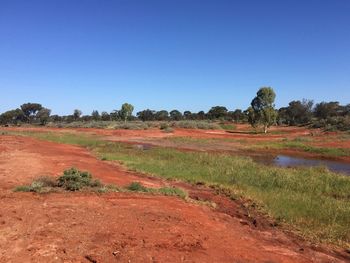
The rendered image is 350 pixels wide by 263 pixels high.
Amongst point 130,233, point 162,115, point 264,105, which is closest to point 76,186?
point 130,233

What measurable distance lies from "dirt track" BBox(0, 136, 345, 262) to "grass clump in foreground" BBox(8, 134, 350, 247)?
1.32m

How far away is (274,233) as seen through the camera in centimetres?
1063

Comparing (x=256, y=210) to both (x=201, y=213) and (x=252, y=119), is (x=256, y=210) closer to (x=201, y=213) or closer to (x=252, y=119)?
(x=201, y=213)

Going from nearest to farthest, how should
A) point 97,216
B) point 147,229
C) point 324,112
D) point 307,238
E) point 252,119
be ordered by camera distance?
point 147,229
point 97,216
point 307,238
point 252,119
point 324,112

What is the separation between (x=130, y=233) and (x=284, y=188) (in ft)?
33.7

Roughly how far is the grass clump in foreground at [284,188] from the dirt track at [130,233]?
4.33ft

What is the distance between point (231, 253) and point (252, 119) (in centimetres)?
5884

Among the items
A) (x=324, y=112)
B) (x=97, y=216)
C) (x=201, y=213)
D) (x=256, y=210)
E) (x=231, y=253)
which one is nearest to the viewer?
(x=231, y=253)

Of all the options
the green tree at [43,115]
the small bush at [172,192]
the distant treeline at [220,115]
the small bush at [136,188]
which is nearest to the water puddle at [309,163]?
the small bush at [172,192]

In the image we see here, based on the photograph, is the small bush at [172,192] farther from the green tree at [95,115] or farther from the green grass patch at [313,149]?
the green tree at [95,115]

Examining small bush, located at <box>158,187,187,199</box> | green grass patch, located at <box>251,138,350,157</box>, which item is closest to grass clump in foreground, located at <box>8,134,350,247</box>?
small bush, located at <box>158,187,187,199</box>

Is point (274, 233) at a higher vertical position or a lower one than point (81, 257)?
lower

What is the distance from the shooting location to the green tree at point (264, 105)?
6141 centimetres

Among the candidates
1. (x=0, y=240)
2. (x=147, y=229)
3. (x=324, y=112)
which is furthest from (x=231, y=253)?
(x=324, y=112)
